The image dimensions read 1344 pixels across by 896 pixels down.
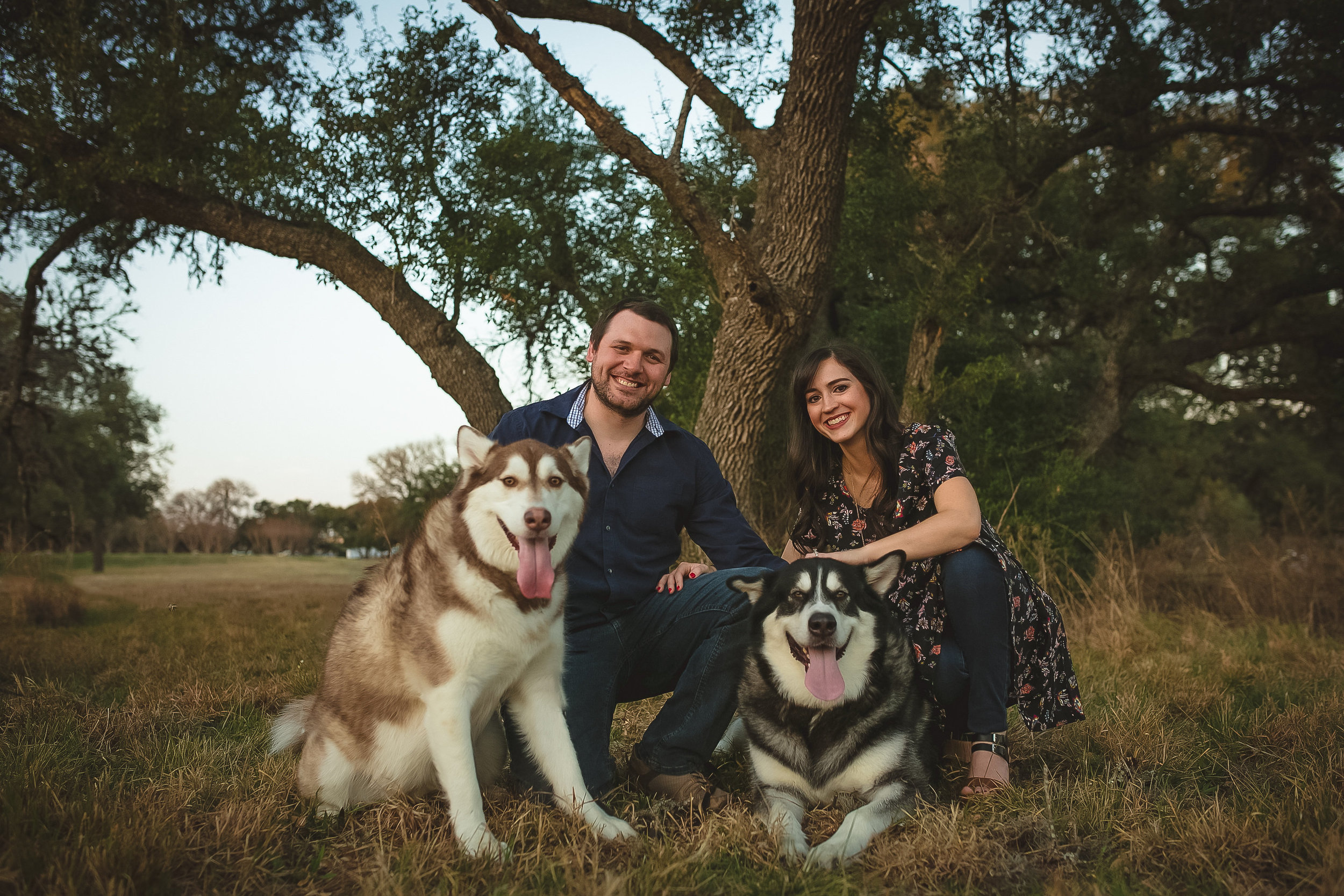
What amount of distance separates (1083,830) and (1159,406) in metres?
22.0

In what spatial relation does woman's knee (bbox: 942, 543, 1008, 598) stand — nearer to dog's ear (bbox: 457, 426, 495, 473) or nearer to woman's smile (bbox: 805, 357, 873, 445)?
woman's smile (bbox: 805, 357, 873, 445)

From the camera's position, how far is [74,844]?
2.37 meters

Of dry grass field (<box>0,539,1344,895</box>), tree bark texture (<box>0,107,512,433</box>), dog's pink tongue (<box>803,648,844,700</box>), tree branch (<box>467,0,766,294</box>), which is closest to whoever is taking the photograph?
dry grass field (<box>0,539,1344,895</box>)

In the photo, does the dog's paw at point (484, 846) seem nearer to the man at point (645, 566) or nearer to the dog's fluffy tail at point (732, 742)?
the man at point (645, 566)

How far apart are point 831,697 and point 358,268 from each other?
7429mm

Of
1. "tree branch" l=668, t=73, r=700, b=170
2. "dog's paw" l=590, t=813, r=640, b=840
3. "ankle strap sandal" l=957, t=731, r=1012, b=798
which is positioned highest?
"tree branch" l=668, t=73, r=700, b=170

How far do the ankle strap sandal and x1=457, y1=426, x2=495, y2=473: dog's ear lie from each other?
2.36m

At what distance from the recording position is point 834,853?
2611mm

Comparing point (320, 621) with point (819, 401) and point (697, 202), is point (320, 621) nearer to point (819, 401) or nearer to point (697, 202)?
point (697, 202)

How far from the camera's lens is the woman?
11.1 feet

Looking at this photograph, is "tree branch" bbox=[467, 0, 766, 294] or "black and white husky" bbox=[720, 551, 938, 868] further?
"tree branch" bbox=[467, 0, 766, 294]

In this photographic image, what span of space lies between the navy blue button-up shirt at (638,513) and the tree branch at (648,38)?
5.56 m

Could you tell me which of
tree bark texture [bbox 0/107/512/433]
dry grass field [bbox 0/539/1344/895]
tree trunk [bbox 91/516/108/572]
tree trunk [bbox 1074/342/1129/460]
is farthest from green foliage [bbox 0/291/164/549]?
tree trunk [bbox 1074/342/1129/460]

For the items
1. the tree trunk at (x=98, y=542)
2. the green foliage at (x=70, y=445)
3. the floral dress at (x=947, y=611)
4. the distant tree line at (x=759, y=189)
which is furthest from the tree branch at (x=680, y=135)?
the tree trunk at (x=98, y=542)
